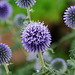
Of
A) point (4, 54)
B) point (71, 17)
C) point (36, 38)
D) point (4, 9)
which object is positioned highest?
point (4, 9)

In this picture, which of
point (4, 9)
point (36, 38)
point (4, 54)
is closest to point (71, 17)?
point (36, 38)

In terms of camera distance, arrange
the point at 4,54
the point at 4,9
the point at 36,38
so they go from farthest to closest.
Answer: the point at 4,9
the point at 4,54
the point at 36,38

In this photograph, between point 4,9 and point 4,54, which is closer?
point 4,54

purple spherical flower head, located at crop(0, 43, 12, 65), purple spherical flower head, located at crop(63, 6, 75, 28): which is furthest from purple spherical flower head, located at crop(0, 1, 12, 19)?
purple spherical flower head, located at crop(63, 6, 75, 28)

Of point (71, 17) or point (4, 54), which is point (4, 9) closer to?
point (4, 54)

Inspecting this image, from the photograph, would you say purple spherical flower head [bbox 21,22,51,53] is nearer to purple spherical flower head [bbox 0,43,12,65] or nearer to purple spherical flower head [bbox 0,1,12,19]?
purple spherical flower head [bbox 0,43,12,65]

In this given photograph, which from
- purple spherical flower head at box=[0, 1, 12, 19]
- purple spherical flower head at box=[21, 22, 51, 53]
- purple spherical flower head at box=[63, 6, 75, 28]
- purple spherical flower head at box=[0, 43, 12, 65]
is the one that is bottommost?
purple spherical flower head at box=[0, 43, 12, 65]

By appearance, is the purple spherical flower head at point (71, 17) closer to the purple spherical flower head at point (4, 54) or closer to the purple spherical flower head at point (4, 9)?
the purple spherical flower head at point (4, 54)

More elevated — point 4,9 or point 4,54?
point 4,9

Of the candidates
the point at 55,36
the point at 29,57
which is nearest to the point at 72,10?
the point at 29,57
